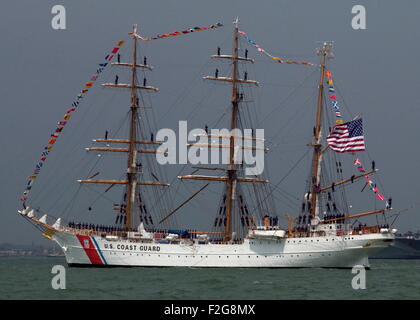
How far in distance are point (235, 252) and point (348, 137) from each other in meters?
17.6

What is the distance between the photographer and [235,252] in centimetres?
8756

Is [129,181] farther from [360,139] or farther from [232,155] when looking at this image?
[360,139]

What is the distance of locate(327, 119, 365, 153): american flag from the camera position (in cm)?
8031

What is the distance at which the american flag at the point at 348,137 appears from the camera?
8031 centimetres

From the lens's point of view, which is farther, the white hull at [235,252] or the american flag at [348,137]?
the white hull at [235,252]

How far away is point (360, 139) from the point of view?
3159 inches

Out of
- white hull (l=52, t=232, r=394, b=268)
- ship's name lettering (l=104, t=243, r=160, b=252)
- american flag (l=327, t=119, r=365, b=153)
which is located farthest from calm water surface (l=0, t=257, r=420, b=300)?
american flag (l=327, t=119, r=365, b=153)

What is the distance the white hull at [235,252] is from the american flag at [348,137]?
9797 millimetres

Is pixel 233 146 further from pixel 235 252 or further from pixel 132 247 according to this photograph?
pixel 132 247

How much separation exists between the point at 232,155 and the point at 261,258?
12930 mm

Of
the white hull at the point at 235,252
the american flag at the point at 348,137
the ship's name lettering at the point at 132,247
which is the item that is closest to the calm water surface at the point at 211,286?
the white hull at the point at 235,252

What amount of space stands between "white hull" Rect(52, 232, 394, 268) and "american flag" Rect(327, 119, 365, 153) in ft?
32.1

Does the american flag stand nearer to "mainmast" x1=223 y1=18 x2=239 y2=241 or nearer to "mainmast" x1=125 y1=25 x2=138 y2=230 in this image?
"mainmast" x1=223 y1=18 x2=239 y2=241

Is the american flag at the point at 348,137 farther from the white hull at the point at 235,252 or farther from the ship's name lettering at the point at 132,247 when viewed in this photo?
the ship's name lettering at the point at 132,247
